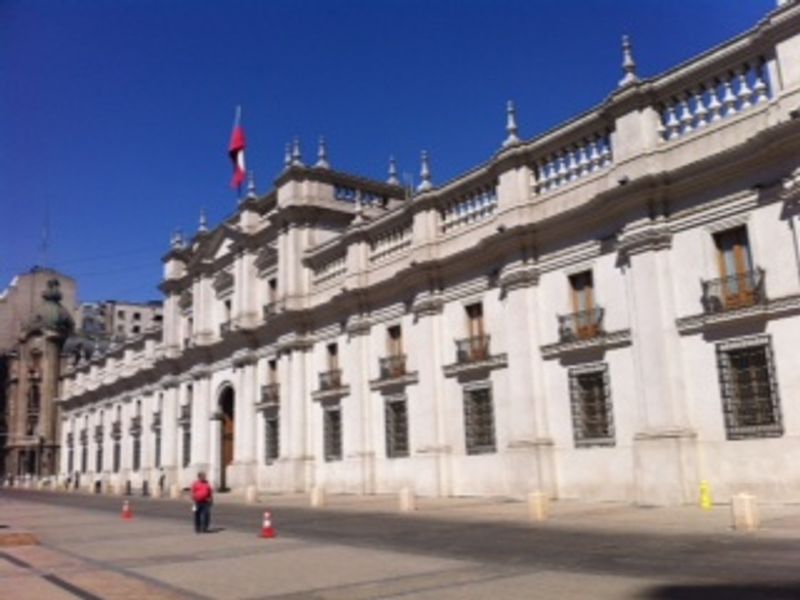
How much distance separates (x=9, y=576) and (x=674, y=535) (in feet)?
34.2

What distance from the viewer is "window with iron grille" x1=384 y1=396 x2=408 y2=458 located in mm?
28781

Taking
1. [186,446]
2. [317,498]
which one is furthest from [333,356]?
[186,446]

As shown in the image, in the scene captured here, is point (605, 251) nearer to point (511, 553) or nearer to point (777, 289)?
point (777, 289)

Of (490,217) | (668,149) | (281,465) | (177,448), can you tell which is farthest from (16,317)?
(668,149)

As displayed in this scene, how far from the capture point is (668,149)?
1991 cm

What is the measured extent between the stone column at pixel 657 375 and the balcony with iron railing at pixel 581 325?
4.13ft

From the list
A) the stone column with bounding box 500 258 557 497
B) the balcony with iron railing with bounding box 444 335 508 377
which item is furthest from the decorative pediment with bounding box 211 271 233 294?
the stone column with bounding box 500 258 557 497

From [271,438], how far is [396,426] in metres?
9.96

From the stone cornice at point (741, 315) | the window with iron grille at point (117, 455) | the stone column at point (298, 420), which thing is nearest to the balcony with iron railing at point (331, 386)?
the stone column at point (298, 420)

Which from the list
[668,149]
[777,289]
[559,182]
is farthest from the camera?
[559,182]

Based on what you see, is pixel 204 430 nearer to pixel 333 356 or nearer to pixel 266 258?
pixel 266 258

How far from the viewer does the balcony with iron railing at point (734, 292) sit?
58.1ft

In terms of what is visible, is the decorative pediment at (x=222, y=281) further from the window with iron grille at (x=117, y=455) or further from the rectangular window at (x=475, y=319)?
the window with iron grille at (x=117, y=455)

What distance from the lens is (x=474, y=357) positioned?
25625mm
